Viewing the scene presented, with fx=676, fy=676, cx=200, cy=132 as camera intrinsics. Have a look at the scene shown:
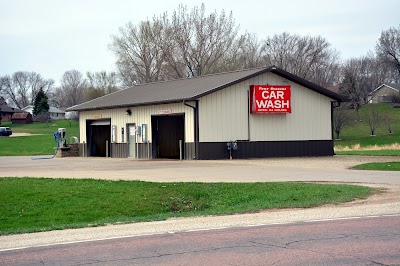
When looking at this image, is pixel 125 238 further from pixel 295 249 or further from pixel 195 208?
pixel 195 208

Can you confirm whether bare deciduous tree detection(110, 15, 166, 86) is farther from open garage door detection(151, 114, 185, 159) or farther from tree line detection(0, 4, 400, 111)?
open garage door detection(151, 114, 185, 159)

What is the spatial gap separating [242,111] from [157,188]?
1819 centimetres

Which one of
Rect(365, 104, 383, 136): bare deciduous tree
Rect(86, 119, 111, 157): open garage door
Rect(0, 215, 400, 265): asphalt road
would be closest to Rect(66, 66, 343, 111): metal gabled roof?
Rect(86, 119, 111, 157): open garage door

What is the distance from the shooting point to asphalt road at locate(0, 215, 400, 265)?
927 centimetres

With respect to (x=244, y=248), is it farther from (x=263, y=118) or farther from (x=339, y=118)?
(x=339, y=118)

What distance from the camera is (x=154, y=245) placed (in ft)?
35.1

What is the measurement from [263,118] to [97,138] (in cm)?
1341

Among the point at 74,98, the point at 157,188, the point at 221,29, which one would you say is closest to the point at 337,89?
the point at 221,29

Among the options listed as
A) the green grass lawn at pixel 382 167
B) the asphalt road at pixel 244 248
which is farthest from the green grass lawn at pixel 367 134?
the asphalt road at pixel 244 248

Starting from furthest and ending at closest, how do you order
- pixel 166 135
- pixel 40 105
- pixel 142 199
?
1. pixel 40 105
2. pixel 166 135
3. pixel 142 199

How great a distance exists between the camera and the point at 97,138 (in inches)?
1827

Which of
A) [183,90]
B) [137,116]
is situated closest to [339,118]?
[183,90]

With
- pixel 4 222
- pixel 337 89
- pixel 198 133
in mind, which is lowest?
pixel 4 222

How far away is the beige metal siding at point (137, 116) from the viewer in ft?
120
